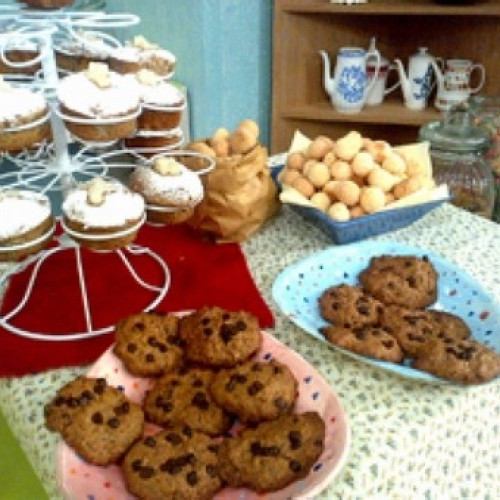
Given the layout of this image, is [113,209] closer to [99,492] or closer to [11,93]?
[11,93]

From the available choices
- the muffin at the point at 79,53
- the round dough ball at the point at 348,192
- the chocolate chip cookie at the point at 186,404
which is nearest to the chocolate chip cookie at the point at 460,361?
the chocolate chip cookie at the point at 186,404

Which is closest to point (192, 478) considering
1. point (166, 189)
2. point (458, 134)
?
point (166, 189)

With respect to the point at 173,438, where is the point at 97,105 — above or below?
above

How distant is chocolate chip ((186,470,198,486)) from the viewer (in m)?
0.53

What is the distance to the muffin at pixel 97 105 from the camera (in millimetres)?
724

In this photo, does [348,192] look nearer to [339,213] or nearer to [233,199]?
[339,213]

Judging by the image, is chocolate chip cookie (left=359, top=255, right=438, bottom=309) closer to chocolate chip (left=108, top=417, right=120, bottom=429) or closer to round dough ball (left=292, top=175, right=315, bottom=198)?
round dough ball (left=292, top=175, right=315, bottom=198)

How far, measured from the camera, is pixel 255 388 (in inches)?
23.9

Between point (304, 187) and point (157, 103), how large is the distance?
12.1 inches

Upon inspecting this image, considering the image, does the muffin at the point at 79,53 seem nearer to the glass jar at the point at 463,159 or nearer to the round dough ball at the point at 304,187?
the round dough ball at the point at 304,187

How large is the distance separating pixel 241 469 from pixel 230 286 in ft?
1.24

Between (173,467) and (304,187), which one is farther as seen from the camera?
(304,187)

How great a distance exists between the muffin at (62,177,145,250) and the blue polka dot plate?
0.21m

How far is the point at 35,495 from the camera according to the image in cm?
93
